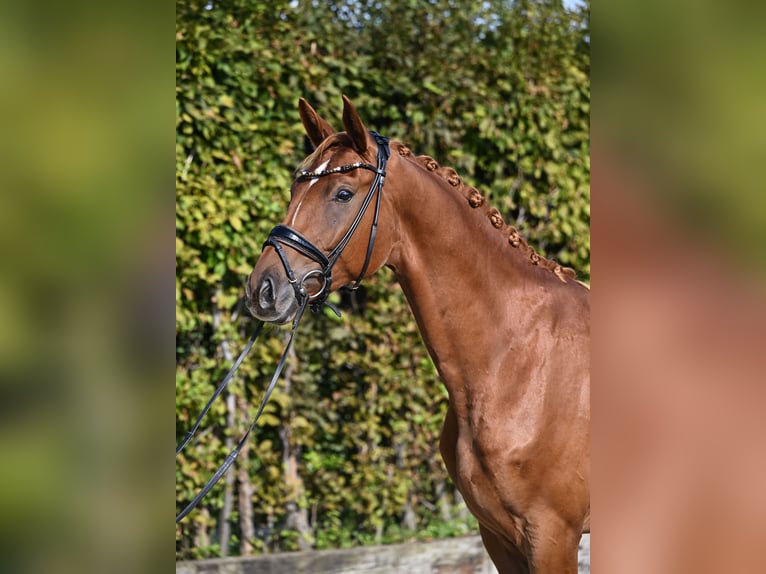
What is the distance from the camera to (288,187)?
4305 millimetres

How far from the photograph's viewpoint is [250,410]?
4363mm

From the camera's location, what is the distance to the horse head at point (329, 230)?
90.2 inches

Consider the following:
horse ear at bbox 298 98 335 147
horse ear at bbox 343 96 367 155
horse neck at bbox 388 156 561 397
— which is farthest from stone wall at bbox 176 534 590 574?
horse ear at bbox 343 96 367 155

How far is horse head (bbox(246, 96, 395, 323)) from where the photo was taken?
7.52 feet

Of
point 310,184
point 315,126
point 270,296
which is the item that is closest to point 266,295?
point 270,296

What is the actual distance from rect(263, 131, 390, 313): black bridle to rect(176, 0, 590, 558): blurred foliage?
73.9 inches

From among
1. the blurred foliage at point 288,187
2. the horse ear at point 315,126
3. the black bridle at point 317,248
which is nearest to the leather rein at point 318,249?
the black bridle at point 317,248

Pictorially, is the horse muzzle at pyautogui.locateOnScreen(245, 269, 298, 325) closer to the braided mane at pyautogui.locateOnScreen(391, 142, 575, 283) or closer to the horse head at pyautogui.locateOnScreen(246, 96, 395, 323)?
the horse head at pyautogui.locateOnScreen(246, 96, 395, 323)

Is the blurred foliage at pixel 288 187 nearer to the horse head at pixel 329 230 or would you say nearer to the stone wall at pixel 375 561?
the stone wall at pixel 375 561
